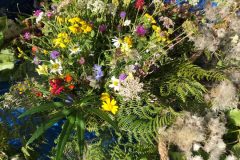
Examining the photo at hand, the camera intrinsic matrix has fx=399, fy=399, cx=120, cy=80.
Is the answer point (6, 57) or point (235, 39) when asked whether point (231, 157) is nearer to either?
point (235, 39)

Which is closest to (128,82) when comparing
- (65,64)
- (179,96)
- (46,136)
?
(179,96)

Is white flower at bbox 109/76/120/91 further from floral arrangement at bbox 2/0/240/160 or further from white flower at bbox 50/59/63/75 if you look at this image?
white flower at bbox 50/59/63/75

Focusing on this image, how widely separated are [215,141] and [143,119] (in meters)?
0.47

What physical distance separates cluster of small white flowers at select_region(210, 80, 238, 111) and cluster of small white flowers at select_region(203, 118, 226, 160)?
22 centimetres

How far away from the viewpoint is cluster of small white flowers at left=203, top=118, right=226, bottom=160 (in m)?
2.40

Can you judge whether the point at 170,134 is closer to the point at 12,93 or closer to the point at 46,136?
the point at 46,136

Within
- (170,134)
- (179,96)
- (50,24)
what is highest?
(50,24)

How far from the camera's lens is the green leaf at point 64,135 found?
226 cm

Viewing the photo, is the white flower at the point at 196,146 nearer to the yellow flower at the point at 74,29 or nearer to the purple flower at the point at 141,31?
the purple flower at the point at 141,31

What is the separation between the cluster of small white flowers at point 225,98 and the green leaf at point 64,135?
94 cm

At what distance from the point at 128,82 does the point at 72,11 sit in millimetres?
876

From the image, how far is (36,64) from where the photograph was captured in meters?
2.95

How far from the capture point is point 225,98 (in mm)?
2645

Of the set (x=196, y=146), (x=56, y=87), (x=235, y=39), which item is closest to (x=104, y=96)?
(x=56, y=87)
